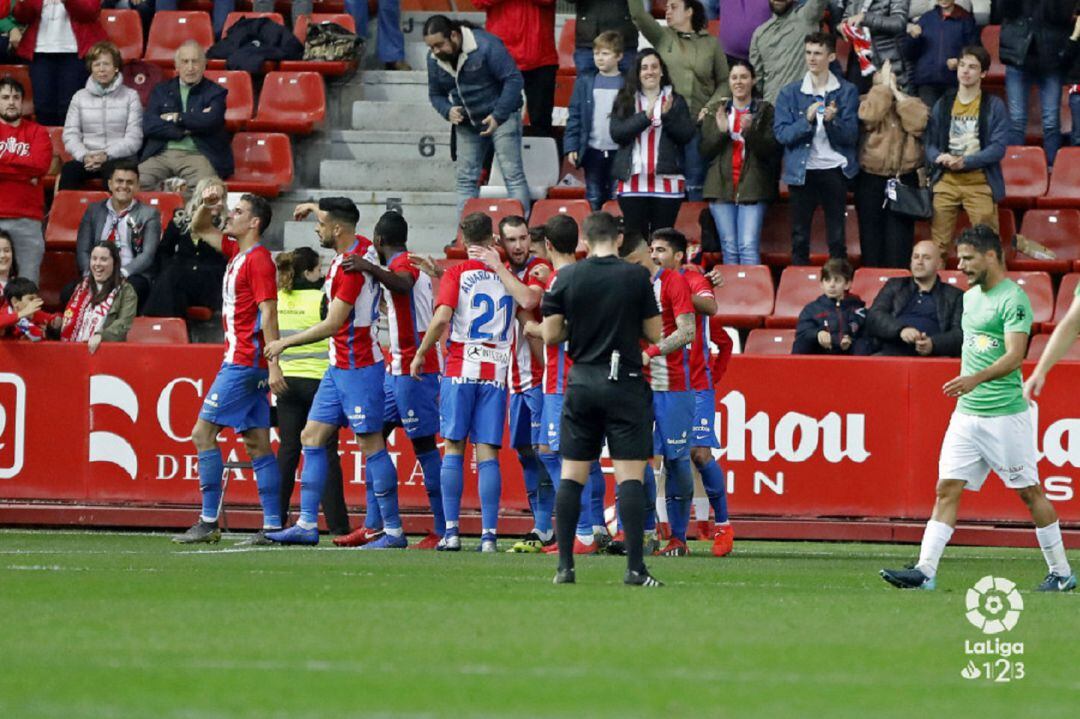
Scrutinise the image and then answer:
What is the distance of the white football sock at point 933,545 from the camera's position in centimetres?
1121

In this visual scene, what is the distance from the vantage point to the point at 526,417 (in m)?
14.8

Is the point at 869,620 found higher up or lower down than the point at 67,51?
lower down

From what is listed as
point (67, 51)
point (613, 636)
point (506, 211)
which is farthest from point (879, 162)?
point (613, 636)

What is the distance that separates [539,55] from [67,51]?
16.5ft

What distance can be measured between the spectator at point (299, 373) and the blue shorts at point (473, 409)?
1.56 meters

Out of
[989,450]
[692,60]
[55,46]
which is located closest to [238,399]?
[989,450]

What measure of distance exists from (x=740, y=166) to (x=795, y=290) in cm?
139

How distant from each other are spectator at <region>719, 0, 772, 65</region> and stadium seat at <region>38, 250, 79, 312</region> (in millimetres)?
6774

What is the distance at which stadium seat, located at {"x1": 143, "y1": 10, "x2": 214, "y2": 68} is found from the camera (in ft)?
71.7

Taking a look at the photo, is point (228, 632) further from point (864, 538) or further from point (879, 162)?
point (879, 162)

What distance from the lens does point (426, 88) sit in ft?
70.8

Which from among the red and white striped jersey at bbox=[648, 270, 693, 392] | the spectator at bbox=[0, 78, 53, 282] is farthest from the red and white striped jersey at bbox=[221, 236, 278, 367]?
the spectator at bbox=[0, 78, 53, 282]

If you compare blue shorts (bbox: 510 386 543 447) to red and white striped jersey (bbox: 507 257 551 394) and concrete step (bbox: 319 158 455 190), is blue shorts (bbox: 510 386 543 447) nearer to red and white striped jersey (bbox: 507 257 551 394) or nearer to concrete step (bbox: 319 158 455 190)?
red and white striped jersey (bbox: 507 257 551 394)

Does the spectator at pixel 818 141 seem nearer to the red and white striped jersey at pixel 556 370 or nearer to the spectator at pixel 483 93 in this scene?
the spectator at pixel 483 93
